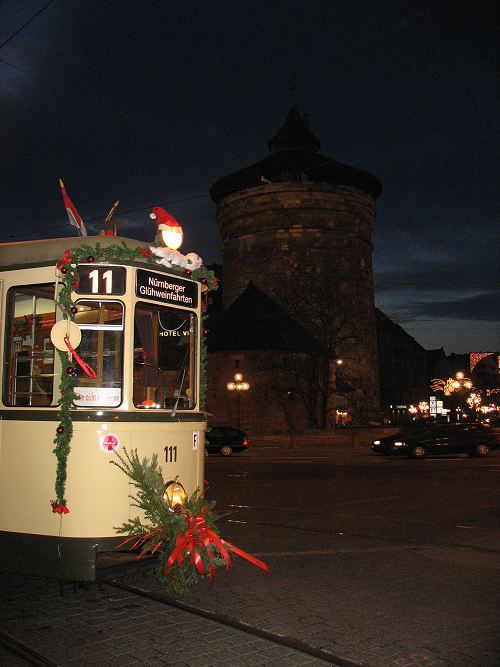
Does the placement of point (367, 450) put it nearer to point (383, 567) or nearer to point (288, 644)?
point (383, 567)

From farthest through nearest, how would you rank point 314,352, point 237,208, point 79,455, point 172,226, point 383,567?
point 237,208 < point 314,352 < point 383,567 < point 172,226 < point 79,455

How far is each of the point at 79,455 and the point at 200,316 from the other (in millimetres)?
2007

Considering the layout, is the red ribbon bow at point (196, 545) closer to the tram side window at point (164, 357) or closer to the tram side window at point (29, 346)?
the tram side window at point (164, 357)

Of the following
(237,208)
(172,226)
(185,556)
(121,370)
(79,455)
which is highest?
(237,208)

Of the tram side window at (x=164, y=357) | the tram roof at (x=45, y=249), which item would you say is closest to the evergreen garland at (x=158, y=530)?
the tram side window at (x=164, y=357)

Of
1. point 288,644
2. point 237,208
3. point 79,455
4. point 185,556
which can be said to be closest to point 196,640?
point 288,644

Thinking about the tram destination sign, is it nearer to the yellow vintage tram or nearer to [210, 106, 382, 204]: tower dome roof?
the yellow vintage tram

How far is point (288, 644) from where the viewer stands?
18.5 ft

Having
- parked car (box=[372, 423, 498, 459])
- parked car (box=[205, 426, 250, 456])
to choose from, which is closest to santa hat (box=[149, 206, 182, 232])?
parked car (box=[372, 423, 498, 459])

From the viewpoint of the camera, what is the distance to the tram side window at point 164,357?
713 centimetres

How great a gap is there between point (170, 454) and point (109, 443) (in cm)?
73

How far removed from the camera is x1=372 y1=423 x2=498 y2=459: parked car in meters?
28.4

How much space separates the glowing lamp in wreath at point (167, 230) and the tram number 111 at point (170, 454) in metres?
2.03

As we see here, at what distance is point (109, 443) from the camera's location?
6.77 m
